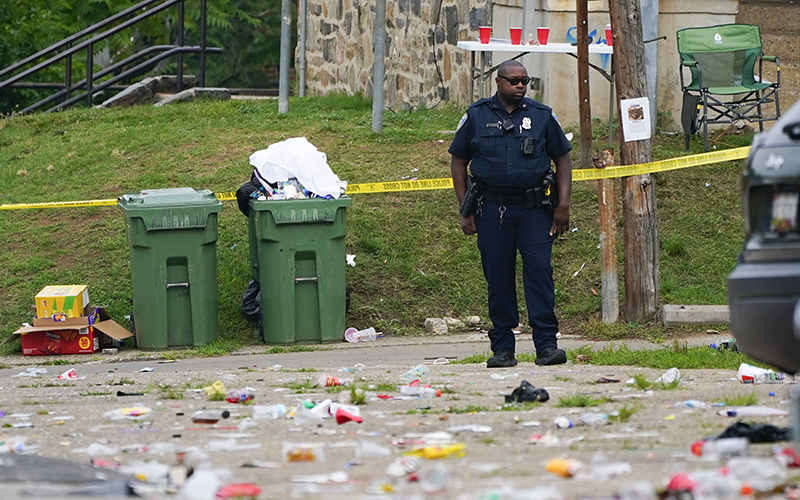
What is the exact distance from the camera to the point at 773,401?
5.43m

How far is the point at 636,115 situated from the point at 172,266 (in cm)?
375

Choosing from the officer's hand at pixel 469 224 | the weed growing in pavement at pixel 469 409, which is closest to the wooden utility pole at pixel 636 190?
the officer's hand at pixel 469 224

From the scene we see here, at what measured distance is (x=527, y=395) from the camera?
18.5 ft

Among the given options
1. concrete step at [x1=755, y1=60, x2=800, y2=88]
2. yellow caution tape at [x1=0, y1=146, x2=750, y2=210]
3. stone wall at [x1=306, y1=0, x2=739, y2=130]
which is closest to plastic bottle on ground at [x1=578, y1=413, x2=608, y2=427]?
yellow caution tape at [x1=0, y1=146, x2=750, y2=210]

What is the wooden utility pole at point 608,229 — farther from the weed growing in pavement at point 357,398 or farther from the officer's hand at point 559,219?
the weed growing in pavement at point 357,398

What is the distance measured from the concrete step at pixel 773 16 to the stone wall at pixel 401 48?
3.41m

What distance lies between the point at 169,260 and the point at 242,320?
0.96 meters

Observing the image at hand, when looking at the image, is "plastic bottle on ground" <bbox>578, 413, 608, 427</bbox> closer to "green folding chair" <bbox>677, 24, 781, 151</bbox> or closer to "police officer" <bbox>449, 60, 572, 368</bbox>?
"police officer" <bbox>449, 60, 572, 368</bbox>

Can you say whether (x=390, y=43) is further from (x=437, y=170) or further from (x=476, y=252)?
(x=476, y=252)

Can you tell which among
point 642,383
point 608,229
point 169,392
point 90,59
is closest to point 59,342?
point 169,392

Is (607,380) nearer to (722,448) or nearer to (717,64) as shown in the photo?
(722,448)

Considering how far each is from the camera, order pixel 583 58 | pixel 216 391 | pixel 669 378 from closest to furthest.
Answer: pixel 216 391, pixel 669 378, pixel 583 58

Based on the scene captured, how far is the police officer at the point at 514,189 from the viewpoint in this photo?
685 cm

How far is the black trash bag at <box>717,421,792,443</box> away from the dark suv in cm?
28
